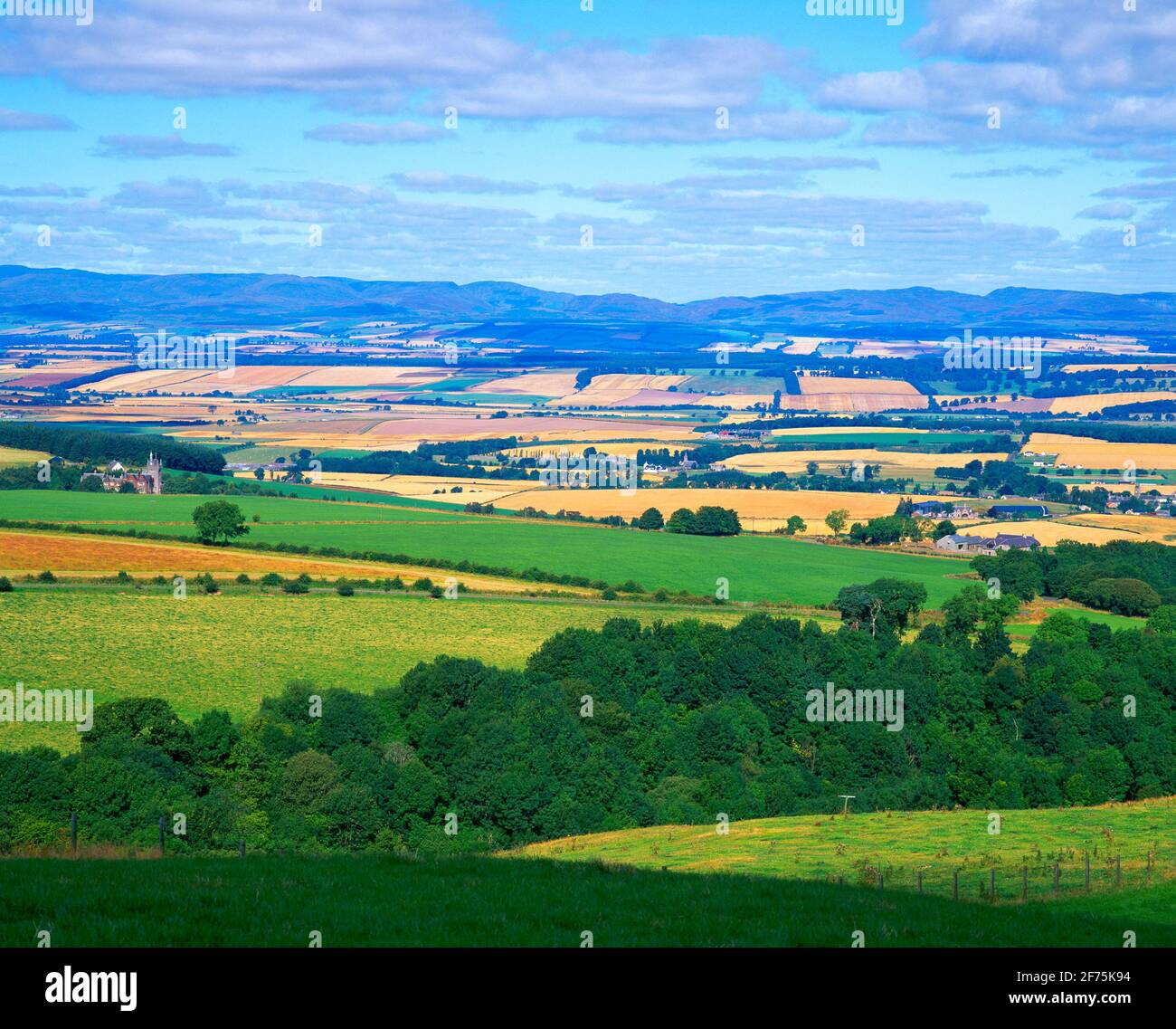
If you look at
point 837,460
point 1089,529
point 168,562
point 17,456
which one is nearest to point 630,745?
point 168,562

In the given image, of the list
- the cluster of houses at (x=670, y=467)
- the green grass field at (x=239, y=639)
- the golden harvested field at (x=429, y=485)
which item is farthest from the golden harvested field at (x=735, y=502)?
the green grass field at (x=239, y=639)

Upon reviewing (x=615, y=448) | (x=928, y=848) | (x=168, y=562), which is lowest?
(x=928, y=848)

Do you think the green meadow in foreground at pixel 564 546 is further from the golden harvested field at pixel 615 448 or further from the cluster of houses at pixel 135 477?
the golden harvested field at pixel 615 448

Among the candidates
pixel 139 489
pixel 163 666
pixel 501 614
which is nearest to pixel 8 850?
pixel 163 666

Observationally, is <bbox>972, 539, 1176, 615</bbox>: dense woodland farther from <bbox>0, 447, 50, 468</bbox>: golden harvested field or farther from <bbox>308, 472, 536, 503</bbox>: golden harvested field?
<bbox>0, 447, 50, 468</bbox>: golden harvested field

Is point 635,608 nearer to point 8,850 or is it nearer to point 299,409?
point 8,850

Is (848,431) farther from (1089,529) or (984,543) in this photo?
(984,543)

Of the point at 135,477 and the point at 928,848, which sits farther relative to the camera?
the point at 135,477

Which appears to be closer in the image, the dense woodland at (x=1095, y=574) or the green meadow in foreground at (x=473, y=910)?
the green meadow in foreground at (x=473, y=910)
